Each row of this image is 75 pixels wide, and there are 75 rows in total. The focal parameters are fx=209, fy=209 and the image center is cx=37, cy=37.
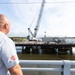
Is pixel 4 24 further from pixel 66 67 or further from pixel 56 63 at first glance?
pixel 66 67

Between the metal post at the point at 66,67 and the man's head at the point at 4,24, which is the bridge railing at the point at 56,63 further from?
the man's head at the point at 4,24

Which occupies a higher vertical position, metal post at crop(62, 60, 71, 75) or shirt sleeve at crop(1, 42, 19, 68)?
shirt sleeve at crop(1, 42, 19, 68)

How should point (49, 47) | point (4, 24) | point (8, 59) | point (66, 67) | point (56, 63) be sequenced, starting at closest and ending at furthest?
point (8, 59), point (4, 24), point (56, 63), point (66, 67), point (49, 47)

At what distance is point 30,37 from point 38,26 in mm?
6469

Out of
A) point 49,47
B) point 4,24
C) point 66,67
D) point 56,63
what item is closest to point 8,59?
point 4,24

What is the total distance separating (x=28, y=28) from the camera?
83.6 meters

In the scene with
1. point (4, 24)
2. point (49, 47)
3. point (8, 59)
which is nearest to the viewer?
point (8, 59)

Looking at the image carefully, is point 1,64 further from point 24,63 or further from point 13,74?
point 24,63

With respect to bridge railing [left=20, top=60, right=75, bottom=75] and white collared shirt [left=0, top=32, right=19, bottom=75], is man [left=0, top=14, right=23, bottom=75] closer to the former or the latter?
white collared shirt [left=0, top=32, right=19, bottom=75]

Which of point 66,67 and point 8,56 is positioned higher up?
point 8,56

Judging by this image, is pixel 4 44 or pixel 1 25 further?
pixel 1 25

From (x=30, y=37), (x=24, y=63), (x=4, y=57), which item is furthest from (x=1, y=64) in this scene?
(x=30, y=37)

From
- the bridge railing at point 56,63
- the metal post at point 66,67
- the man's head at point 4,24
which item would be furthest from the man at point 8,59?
the metal post at point 66,67

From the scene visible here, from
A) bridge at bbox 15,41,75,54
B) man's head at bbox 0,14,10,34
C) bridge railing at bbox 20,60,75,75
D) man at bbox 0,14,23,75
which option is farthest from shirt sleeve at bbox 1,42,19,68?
bridge at bbox 15,41,75,54
